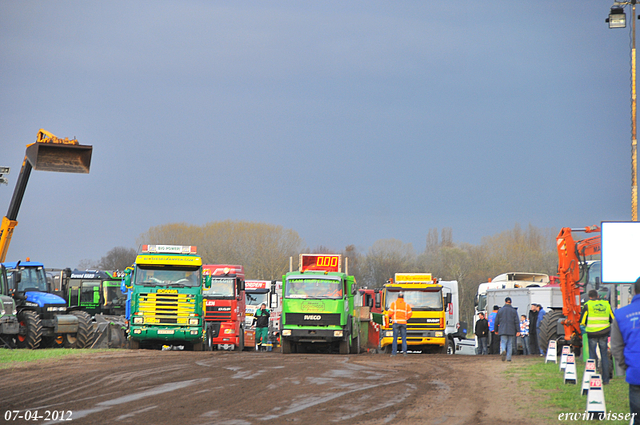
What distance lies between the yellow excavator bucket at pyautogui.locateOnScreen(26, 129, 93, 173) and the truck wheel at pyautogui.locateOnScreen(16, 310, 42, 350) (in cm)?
519

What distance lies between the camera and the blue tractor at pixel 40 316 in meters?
25.2

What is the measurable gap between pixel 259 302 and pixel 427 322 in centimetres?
1162

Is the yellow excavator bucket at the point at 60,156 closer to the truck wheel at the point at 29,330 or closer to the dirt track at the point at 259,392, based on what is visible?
the truck wheel at the point at 29,330

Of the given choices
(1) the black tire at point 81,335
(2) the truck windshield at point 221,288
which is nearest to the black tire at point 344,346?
(2) the truck windshield at point 221,288

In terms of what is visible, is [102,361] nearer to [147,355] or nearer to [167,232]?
[147,355]

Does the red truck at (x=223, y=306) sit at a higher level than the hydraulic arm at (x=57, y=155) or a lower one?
lower

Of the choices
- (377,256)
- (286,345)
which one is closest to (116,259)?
(377,256)

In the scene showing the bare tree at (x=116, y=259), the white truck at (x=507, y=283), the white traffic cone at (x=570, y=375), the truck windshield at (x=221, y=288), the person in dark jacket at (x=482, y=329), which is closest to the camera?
the white traffic cone at (x=570, y=375)

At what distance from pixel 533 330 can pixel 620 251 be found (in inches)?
372

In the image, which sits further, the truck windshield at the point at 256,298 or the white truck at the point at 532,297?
the truck windshield at the point at 256,298


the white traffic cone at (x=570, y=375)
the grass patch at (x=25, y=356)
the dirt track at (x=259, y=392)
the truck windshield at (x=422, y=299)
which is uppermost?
the truck windshield at (x=422, y=299)

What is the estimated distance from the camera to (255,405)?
11.5m

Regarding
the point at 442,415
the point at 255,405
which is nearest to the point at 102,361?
the point at 255,405

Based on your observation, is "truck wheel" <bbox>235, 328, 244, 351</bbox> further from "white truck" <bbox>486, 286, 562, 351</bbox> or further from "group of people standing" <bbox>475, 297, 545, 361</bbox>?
"white truck" <bbox>486, 286, 562, 351</bbox>
